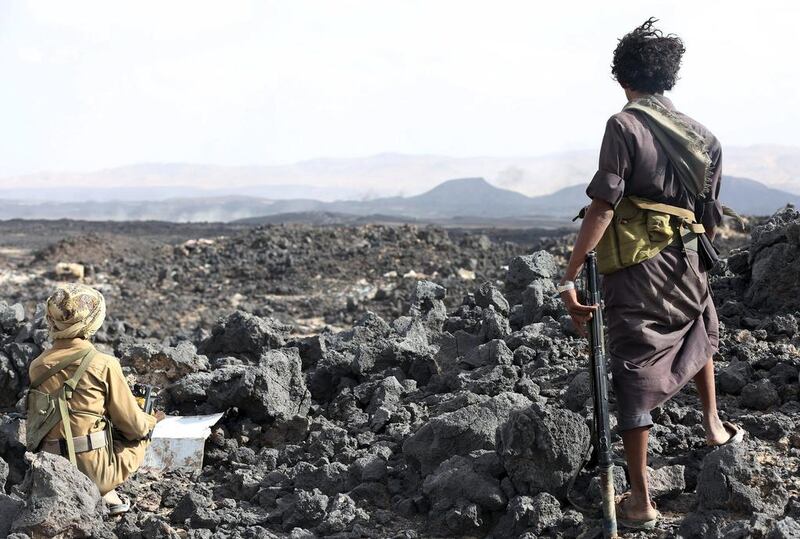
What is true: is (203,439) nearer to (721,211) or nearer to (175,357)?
(175,357)

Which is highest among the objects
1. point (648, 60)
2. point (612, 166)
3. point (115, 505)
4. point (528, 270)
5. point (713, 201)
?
point (648, 60)

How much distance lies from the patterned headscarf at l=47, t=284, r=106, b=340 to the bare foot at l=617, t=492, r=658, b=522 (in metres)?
2.39

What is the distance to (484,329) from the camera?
6.55 m

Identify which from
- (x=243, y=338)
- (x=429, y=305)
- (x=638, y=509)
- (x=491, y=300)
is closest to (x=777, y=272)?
(x=491, y=300)

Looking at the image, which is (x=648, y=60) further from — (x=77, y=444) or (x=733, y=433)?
(x=77, y=444)

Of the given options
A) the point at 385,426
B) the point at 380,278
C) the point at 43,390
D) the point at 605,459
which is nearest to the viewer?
the point at 605,459

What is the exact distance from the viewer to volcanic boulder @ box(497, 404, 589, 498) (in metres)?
3.87

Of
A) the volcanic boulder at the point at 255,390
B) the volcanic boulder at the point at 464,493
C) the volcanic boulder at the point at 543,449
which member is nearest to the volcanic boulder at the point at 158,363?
the volcanic boulder at the point at 255,390

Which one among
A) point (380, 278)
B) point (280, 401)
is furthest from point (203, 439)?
point (380, 278)

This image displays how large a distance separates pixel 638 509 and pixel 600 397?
1.49 feet

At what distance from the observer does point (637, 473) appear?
138 inches

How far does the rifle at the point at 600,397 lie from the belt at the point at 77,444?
2255mm

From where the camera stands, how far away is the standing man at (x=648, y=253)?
11.3 feet

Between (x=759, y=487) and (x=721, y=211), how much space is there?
112cm
